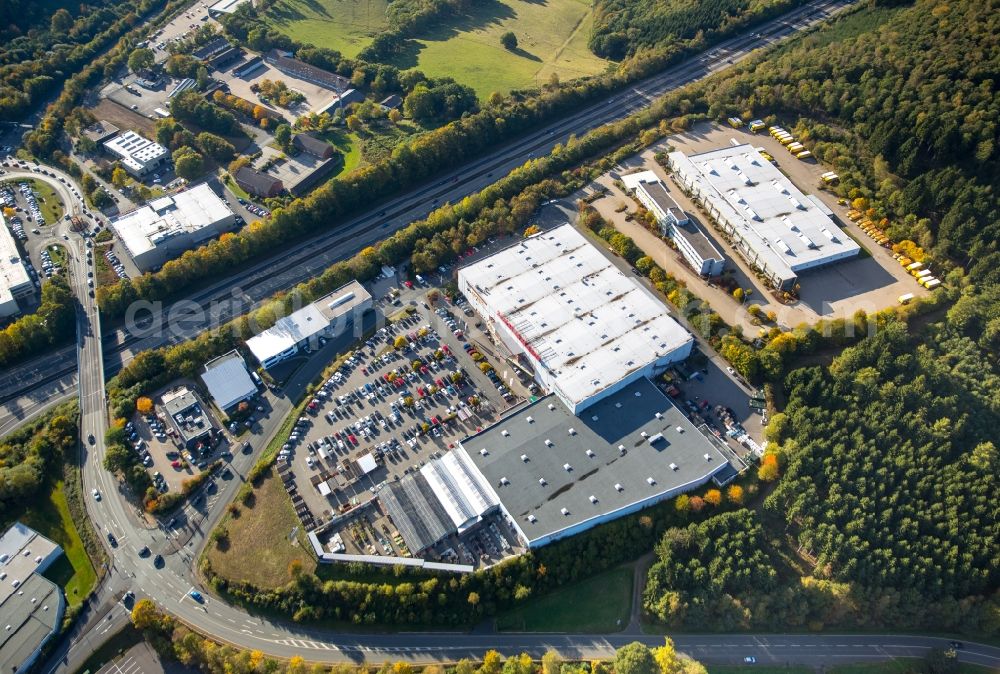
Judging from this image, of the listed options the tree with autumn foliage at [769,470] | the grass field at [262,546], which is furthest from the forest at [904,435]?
the grass field at [262,546]

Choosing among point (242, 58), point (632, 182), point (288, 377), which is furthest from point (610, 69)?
point (288, 377)

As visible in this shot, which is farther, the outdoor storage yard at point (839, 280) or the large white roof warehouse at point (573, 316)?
the outdoor storage yard at point (839, 280)

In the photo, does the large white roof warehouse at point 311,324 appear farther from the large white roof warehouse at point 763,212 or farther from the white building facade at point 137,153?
the large white roof warehouse at point 763,212

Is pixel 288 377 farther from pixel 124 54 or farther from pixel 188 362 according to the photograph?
pixel 124 54

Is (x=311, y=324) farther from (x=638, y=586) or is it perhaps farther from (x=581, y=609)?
(x=638, y=586)

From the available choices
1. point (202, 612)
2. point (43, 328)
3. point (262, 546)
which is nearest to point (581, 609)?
point (262, 546)

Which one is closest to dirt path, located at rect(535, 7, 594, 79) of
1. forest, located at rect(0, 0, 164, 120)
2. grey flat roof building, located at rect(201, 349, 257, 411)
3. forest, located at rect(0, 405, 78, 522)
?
grey flat roof building, located at rect(201, 349, 257, 411)

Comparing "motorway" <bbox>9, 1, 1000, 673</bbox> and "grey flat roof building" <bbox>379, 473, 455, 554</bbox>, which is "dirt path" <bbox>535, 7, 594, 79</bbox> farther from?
"grey flat roof building" <bbox>379, 473, 455, 554</bbox>
